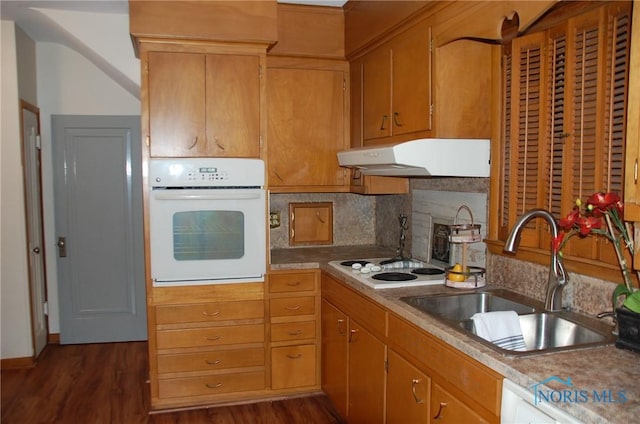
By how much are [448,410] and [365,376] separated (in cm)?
84

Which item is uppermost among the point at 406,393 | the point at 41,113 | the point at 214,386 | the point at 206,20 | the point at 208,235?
the point at 206,20

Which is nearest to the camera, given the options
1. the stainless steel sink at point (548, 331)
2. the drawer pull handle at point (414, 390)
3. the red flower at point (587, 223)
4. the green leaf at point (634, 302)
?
the green leaf at point (634, 302)

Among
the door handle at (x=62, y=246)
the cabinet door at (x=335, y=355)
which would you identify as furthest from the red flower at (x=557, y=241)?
the door handle at (x=62, y=246)

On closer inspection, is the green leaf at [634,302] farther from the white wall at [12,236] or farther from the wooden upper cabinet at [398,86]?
the white wall at [12,236]

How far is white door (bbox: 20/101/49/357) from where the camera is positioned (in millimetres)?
4051

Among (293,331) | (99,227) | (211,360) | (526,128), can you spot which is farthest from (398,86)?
(99,227)

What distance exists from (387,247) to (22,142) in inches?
110

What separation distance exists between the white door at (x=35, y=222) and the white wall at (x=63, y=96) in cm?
7

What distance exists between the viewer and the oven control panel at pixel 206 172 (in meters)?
3.07

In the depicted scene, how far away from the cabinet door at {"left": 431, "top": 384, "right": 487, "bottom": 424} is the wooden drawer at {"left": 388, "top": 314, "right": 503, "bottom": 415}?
0.05 meters

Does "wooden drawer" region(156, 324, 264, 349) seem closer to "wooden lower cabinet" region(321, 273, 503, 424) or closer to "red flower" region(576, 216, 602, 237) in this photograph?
"wooden lower cabinet" region(321, 273, 503, 424)

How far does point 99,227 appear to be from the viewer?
4551 millimetres

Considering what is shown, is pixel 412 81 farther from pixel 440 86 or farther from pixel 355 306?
pixel 355 306

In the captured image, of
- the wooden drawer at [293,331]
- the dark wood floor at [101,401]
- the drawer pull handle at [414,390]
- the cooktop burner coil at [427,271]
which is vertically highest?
the cooktop burner coil at [427,271]
